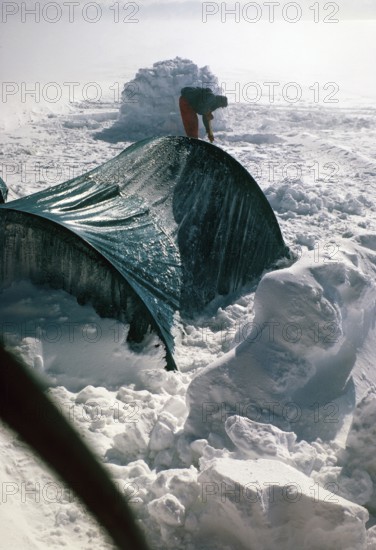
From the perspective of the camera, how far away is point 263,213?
5254mm

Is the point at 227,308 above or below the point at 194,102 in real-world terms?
below

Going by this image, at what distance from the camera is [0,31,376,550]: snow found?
245 cm

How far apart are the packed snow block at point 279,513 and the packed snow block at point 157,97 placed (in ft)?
31.9

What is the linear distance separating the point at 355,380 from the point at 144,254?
1840 mm

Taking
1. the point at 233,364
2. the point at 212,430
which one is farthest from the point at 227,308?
the point at 212,430

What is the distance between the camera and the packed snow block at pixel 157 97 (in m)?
11.5

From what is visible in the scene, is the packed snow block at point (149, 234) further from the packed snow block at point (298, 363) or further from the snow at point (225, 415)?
the packed snow block at point (298, 363)

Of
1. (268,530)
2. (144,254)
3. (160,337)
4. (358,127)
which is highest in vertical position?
(358,127)

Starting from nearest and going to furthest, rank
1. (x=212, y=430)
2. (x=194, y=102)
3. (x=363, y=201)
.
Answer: (x=212, y=430)
(x=363, y=201)
(x=194, y=102)

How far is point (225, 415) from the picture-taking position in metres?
3.15

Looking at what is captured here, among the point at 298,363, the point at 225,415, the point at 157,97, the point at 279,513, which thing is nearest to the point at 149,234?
the point at 298,363

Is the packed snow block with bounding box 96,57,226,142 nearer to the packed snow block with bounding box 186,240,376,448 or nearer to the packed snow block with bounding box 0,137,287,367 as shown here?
the packed snow block with bounding box 0,137,287,367

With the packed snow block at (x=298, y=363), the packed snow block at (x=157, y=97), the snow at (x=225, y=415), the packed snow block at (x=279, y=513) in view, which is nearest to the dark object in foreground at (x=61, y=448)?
the snow at (x=225, y=415)

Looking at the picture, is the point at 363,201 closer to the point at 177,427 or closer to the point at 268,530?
the point at 177,427
